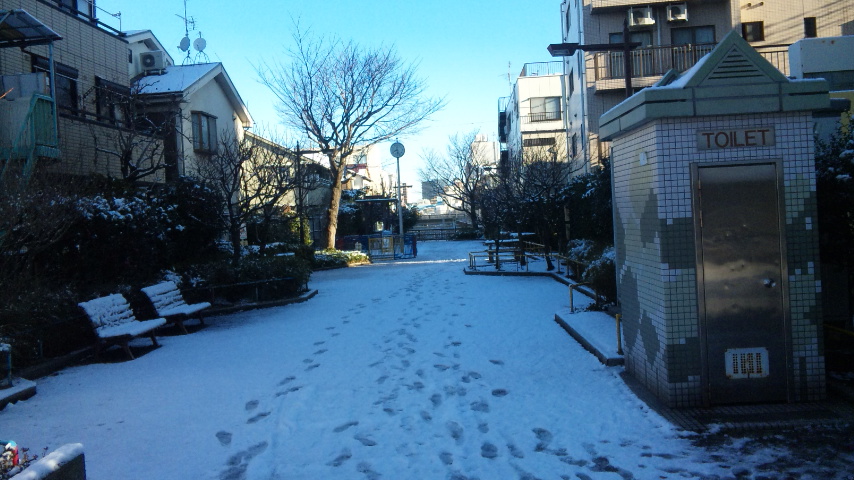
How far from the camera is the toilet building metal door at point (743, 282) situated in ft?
18.5

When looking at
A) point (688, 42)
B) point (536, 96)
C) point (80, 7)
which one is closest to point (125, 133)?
point (80, 7)

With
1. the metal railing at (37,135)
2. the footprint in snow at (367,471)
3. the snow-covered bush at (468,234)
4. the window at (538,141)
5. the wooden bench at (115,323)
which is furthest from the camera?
the snow-covered bush at (468,234)

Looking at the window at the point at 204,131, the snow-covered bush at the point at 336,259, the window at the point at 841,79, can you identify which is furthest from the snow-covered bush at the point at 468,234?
the window at the point at 841,79

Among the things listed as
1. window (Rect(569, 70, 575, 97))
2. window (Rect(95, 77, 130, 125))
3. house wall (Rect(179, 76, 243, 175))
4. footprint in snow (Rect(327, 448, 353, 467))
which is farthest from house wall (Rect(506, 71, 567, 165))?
footprint in snow (Rect(327, 448, 353, 467))

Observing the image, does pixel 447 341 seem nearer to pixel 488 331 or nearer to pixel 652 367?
pixel 488 331

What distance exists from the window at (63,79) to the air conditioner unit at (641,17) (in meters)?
18.2

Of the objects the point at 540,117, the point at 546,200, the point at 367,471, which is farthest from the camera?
the point at 540,117

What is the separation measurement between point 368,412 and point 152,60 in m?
22.0

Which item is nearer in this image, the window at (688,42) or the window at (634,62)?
the window at (688,42)

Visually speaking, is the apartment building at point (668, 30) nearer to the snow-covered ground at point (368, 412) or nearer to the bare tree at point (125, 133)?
the bare tree at point (125, 133)

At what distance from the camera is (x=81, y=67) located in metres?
17.2

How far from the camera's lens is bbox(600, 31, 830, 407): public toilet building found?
18.4 feet

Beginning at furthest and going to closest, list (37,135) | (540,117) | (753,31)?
(540,117)
(753,31)
(37,135)

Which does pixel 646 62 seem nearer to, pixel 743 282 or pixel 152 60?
pixel 152 60
